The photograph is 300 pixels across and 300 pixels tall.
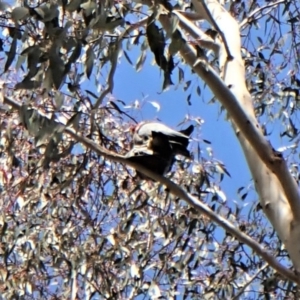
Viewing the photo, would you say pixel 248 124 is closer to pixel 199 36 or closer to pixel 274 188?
pixel 274 188

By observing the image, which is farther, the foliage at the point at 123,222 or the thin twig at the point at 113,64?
the foliage at the point at 123,222

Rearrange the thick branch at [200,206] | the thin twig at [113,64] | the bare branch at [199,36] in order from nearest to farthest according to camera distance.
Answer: the thin twig at [113,64], the thick branch at [200,206], the bare branch at [199,36]

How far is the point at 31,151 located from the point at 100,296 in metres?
0.75

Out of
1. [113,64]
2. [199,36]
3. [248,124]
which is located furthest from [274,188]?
[199,36]

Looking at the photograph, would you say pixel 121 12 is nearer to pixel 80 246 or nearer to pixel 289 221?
pixel 289 221

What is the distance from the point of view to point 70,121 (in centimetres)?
247

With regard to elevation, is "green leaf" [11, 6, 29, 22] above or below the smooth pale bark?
above

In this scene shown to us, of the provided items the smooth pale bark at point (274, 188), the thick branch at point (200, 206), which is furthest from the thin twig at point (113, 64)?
the smooth pale bark at point (274, 188)

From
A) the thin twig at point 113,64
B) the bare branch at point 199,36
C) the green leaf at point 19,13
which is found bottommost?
the green leaf at point 19,13

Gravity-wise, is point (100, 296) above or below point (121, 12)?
below

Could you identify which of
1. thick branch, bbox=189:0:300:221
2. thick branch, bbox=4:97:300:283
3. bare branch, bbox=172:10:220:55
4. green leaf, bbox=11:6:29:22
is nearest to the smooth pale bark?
thick branch, bbox=189:0:300:221

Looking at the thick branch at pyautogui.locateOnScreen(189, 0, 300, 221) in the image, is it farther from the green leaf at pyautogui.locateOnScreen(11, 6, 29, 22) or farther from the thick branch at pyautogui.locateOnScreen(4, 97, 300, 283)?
the green leaf at pyautogui.locateOnScreen(11, 6, 29, 22)

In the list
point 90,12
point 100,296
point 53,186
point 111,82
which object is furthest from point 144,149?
point 100,296

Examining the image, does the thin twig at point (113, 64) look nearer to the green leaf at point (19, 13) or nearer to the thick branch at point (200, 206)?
the thick branch at point (200, 206)
